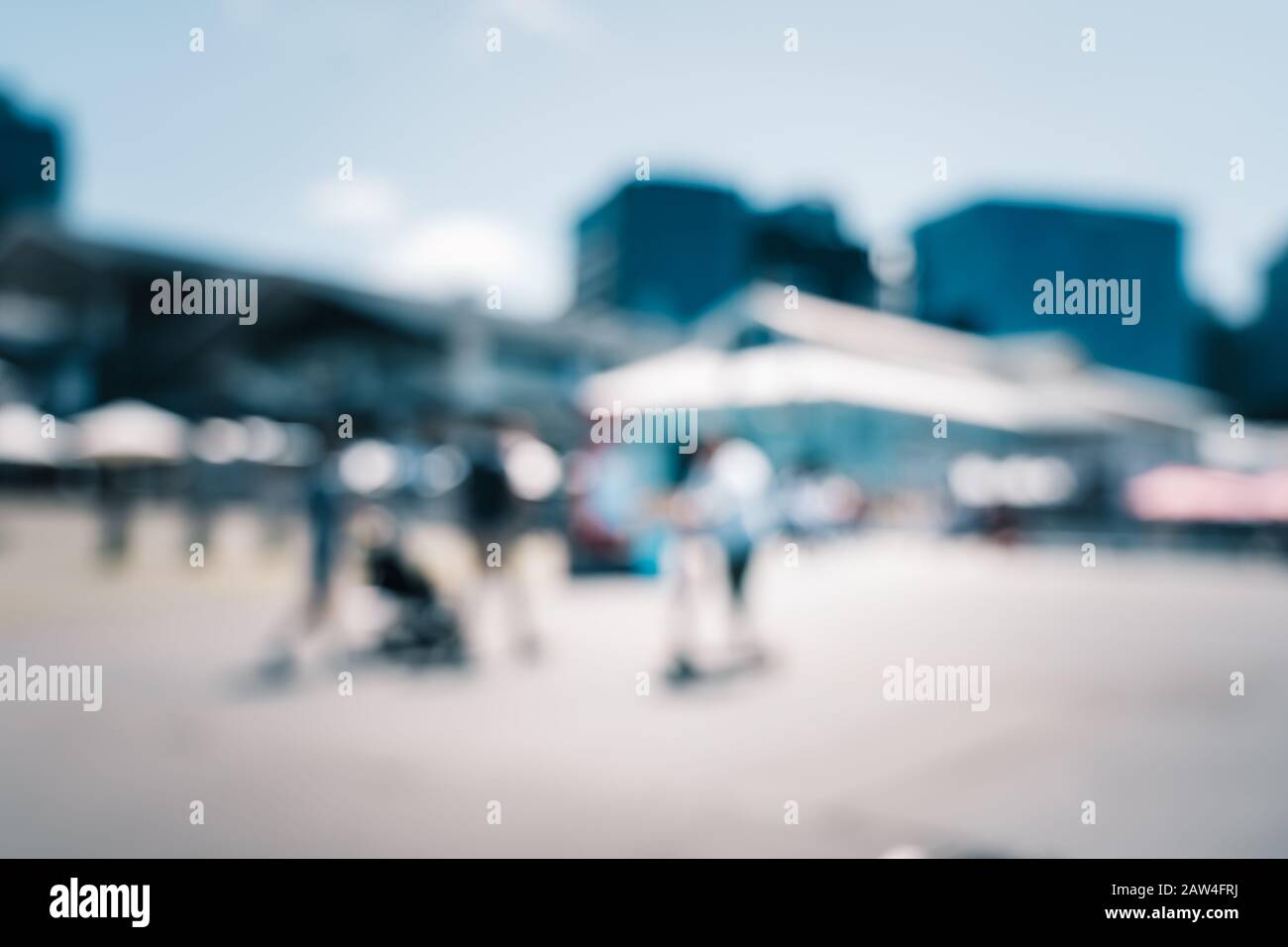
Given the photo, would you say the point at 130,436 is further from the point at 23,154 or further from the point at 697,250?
the point at 23,154

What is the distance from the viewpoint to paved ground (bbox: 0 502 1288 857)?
3.38 meters

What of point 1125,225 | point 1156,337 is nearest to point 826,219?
point 1156,337

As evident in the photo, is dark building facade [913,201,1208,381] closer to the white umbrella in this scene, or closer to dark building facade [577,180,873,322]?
dark building facade [577,180,873,322]

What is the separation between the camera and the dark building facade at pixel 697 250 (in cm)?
1328

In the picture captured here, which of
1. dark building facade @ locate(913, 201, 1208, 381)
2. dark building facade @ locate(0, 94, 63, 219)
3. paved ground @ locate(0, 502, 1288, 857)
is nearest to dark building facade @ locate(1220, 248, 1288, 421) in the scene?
dark building facade @ locate(913, 201, 1208, 381)

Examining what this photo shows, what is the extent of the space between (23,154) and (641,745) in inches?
2362

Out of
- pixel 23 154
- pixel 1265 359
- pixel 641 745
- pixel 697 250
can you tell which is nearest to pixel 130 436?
pixel 697 250

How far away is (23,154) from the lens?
49.1 m

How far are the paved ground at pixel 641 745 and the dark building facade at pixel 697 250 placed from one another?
6759 mm

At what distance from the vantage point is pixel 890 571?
13.7m

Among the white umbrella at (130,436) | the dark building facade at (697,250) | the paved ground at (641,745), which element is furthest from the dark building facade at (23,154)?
the paved ground at (641,745)

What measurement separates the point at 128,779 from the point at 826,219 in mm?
23036

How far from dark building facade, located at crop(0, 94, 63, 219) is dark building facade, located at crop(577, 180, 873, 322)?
3725 centimetres
